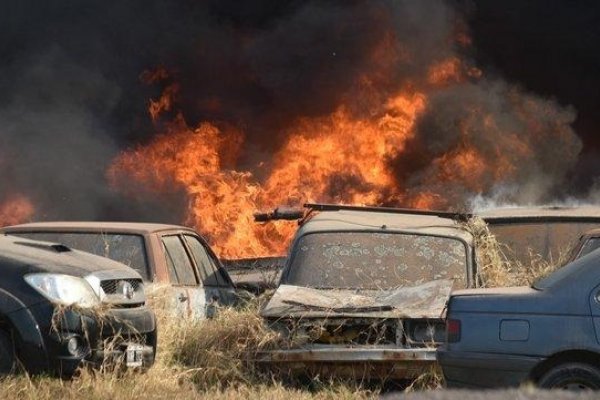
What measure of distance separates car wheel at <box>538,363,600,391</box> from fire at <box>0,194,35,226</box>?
1880 cm

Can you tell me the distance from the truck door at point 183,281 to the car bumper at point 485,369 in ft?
10.7

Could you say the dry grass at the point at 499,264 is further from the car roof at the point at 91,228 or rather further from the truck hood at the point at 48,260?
the truck hood at the point at 48,260

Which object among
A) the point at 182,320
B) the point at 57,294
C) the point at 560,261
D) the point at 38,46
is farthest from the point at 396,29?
the point at 57,294

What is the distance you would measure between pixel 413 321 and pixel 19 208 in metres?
17.4

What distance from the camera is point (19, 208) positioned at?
24.9 meters

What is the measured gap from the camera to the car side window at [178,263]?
10578 mm

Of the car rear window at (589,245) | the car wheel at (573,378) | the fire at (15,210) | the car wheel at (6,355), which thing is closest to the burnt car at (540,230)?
the car rear window at (589,245)

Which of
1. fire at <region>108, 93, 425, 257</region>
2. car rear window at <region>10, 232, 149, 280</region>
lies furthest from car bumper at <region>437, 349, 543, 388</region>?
fire at <region>108, 93, 425, 257</region>

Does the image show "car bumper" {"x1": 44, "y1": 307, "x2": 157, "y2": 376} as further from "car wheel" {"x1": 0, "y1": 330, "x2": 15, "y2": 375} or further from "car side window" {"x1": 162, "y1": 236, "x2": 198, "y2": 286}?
"car side window" {"x1": 162, "y1": 236, "x2": 198, "y2": 286}

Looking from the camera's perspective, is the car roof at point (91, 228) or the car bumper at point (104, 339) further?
the car roof at point (91, 228)

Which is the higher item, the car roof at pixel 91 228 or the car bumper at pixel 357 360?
the car roof at pixel 91 228

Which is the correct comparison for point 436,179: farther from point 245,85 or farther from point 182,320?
point 182,320

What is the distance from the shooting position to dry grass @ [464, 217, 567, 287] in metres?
10.9

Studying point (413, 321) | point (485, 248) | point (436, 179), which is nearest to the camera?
point (413, 321)
